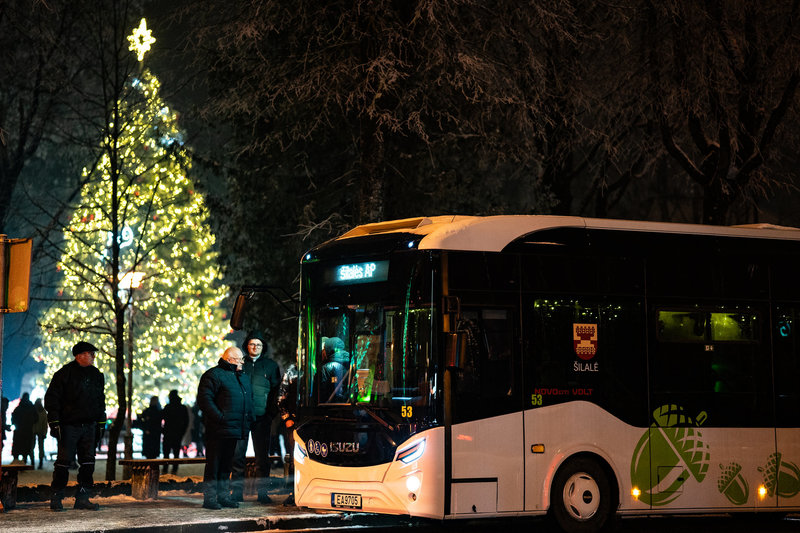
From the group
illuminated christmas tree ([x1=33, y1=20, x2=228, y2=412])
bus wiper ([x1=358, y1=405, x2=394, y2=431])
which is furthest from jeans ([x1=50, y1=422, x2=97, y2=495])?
illuminated christmas tree ([x1=33, y1=20, x2=228, y2=412])

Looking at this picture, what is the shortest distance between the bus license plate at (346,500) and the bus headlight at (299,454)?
63cm

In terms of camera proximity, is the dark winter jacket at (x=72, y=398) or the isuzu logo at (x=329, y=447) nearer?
the isuzu logo at (x=329, y=447)

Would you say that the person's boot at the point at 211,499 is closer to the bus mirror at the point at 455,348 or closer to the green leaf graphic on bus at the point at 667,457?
the bus mirror at the point at 455,348

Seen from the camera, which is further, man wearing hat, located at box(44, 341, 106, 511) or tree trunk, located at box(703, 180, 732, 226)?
tree trunk, located at box(703, 180, 732, 226)

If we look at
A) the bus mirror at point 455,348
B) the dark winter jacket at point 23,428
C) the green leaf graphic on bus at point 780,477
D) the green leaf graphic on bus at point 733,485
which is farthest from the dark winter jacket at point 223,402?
the dark winter jacket at point 23,428

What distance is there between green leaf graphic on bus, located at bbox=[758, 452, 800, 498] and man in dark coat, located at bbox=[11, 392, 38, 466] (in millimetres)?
19401

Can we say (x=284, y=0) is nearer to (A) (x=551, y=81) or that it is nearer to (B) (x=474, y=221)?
(A) (x=551, y=81)

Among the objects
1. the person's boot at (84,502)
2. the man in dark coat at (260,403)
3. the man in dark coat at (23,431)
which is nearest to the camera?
the person's boot at (84,502)

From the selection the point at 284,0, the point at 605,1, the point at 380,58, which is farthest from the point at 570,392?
the point at 605,1

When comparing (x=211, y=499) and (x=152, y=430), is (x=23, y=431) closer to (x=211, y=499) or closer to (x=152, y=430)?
(x=152, y=430)

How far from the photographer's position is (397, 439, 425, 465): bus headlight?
11.3m

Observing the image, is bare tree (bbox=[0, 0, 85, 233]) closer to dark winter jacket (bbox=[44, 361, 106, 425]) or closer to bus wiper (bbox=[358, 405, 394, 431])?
dark winter jacket (bbox=[44, 361, 106, 425])

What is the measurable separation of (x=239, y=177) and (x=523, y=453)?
12583 millimetres

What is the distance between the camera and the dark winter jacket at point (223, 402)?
13.8 m
